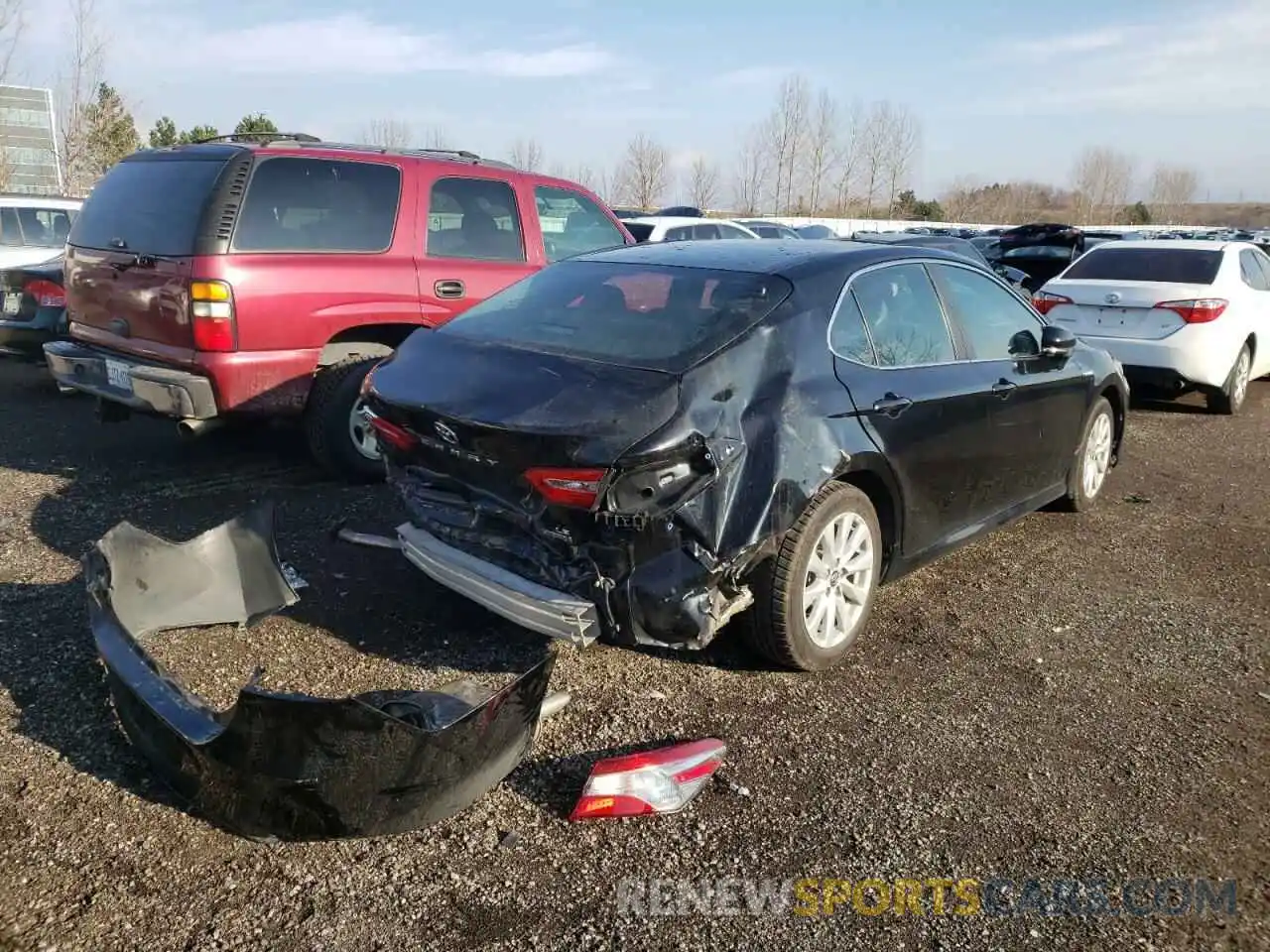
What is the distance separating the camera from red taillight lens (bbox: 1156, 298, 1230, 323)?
28.2 feet

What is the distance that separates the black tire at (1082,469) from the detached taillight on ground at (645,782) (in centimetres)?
361

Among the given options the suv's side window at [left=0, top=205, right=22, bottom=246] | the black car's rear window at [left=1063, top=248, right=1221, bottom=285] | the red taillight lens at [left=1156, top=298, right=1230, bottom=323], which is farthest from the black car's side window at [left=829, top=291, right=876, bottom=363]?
the suv's side window at [left=0, top=205, right=22, bottom=246]

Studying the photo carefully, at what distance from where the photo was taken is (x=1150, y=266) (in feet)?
30.6

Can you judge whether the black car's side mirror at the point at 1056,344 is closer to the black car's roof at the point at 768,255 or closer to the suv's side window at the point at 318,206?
the black car's roof at the point at 768,255

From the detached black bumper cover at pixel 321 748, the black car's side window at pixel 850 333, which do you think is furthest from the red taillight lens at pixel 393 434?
the black car's side window at pixel 850 333

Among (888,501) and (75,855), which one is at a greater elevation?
(888,501)

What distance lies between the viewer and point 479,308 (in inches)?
174

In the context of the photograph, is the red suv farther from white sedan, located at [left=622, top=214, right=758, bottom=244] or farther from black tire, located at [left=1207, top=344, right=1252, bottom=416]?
black tire, located at [left=1207, top=344, right=1252, bottom=416]

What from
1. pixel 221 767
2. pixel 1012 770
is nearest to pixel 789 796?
pixel 1012 770

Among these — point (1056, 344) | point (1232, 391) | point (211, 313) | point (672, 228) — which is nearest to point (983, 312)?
point (1056, 344)

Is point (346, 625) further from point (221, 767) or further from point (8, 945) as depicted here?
point (8, 945)

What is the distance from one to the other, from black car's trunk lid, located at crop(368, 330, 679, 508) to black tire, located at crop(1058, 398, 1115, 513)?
10.9 ft

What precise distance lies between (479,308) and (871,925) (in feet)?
9.80

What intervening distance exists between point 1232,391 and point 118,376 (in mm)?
9205
